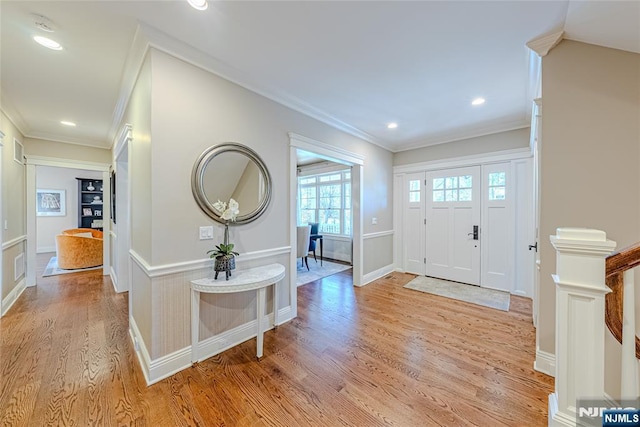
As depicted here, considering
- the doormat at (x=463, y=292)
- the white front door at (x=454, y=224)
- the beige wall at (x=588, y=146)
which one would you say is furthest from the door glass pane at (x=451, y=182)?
the beige wall at (x=588, y=146)

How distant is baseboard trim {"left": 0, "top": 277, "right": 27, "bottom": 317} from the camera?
3166 millimetres

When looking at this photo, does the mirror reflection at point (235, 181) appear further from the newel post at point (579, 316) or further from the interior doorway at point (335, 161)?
the newel post at point (579, 316)

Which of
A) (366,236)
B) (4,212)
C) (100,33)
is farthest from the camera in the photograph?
(366,236)

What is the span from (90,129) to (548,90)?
5923mm

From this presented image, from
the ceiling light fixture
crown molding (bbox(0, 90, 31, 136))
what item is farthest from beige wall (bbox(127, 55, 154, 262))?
crown molding (bbox(0, 90, 31, 136))

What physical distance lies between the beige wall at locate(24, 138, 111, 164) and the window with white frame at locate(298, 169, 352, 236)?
445cm

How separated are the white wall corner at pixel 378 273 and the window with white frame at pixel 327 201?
149cm

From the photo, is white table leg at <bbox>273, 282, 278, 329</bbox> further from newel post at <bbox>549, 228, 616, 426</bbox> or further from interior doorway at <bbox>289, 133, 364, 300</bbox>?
newel post at <bbox>549, 228, 616, 426</bbox>

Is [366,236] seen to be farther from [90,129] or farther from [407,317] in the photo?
[90,129]

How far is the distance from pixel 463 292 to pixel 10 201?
686 centimetres

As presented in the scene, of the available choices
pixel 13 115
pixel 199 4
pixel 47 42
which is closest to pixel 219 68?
pixel 199 4

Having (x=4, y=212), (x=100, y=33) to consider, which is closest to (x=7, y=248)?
(x=4, y=212)

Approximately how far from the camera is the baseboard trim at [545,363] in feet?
6.40

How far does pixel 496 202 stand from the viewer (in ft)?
12.9
